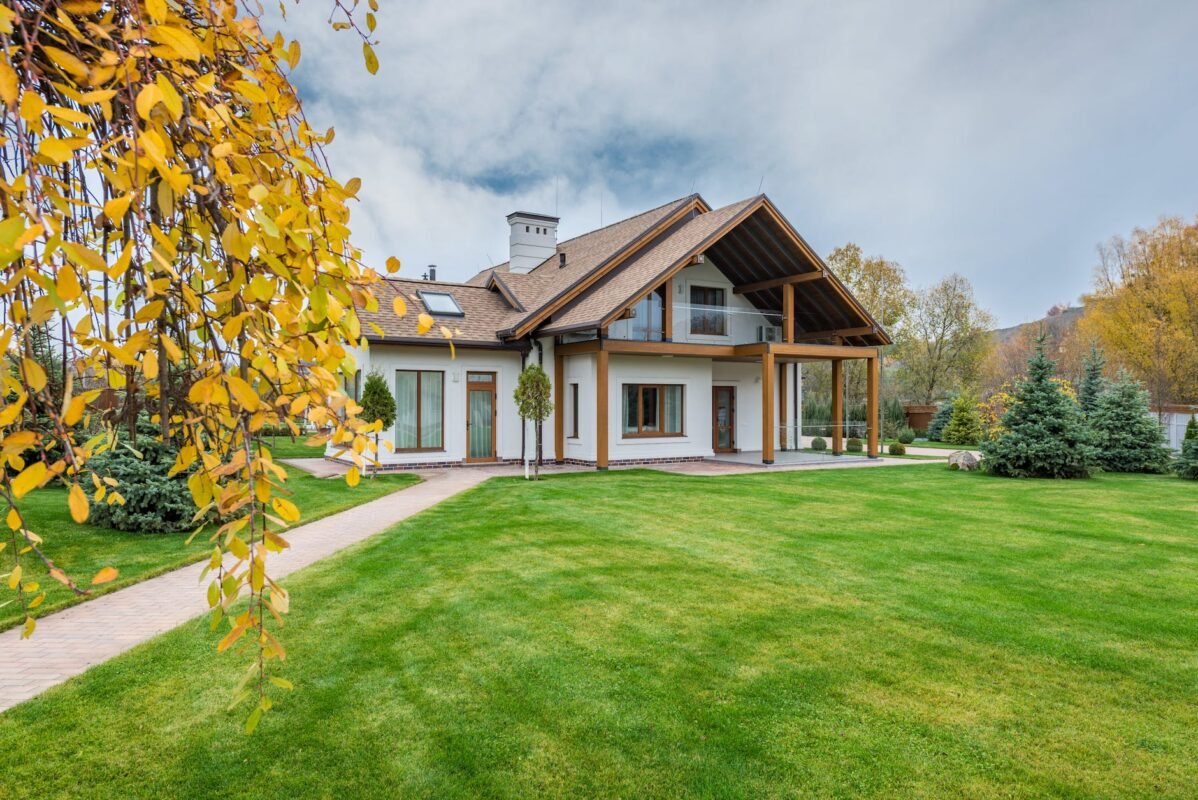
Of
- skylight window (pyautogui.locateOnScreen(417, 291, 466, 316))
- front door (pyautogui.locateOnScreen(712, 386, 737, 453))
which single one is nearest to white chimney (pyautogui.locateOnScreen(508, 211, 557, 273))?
skylight window (pyautogui.locateOnScreen(417, 291, 466, 316))

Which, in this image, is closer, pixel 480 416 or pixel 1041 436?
pixel 1041 436

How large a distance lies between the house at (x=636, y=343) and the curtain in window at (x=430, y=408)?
0.03 meters

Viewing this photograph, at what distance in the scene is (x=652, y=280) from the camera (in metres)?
16.2

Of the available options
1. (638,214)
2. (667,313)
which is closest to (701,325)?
(667,313)

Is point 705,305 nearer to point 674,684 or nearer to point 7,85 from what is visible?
point 674,684

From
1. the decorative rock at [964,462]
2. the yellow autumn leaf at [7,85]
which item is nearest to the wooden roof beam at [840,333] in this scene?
the decorative rock at [964,462]

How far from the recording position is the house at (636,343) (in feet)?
53.6

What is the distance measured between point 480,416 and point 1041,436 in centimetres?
1333

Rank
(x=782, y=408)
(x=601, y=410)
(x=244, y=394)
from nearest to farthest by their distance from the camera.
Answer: (x=244, y=394) < (x=601, y=410) < (x=782, y=408)

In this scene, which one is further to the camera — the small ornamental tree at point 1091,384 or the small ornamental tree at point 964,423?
the small ornamental tree at point 964,423

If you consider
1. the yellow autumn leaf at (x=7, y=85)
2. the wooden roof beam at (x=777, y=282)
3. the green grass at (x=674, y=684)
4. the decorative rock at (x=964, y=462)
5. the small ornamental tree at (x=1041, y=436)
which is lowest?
the green grass at (x=674, y=684)

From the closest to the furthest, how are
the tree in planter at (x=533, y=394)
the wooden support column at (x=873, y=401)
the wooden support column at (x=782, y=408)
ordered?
the tree in planter at (x=533, y=394) → the wooden support column at (x=873, y=401) → the wooden support column at (x=782, y=408)

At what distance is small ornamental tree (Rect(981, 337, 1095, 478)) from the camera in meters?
15.7

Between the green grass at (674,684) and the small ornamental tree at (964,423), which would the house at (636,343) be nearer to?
the green grass at (674,684)
